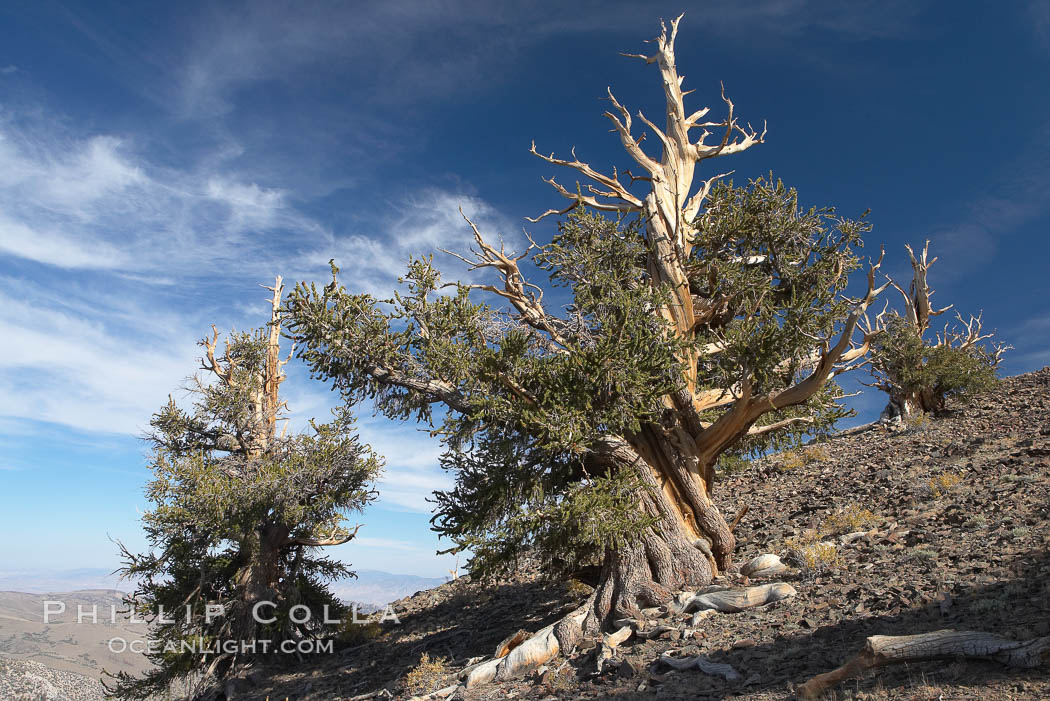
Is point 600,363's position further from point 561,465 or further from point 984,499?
point 984,499

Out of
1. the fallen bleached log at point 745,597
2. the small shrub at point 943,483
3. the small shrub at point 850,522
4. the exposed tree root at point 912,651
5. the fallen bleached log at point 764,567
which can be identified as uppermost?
the small shrub at point 943,483

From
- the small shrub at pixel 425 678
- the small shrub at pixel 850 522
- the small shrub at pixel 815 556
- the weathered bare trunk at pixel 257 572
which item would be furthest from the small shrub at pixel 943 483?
the weathered bare trunk at pixel 257 572

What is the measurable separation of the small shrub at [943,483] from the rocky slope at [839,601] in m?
0.05

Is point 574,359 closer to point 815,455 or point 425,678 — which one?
point 425,678

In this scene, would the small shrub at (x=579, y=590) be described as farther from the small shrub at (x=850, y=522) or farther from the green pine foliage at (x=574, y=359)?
the small shrub at (x=850, y=522)

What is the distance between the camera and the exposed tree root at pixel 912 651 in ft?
15.9

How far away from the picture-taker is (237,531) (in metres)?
13.3

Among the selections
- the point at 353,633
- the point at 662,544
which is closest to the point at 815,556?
the point at 662,544

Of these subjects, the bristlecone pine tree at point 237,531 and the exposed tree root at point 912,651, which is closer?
the exposed tree root at point 912,651

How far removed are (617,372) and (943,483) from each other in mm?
6621

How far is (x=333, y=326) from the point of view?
33.4ft

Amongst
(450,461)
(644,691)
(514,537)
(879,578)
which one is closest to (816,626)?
(879,578)

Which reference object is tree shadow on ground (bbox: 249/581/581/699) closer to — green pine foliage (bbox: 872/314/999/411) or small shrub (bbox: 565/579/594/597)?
small shrub (bbox: 565/579/594/597)

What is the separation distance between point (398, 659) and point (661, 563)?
5547 millimetres
